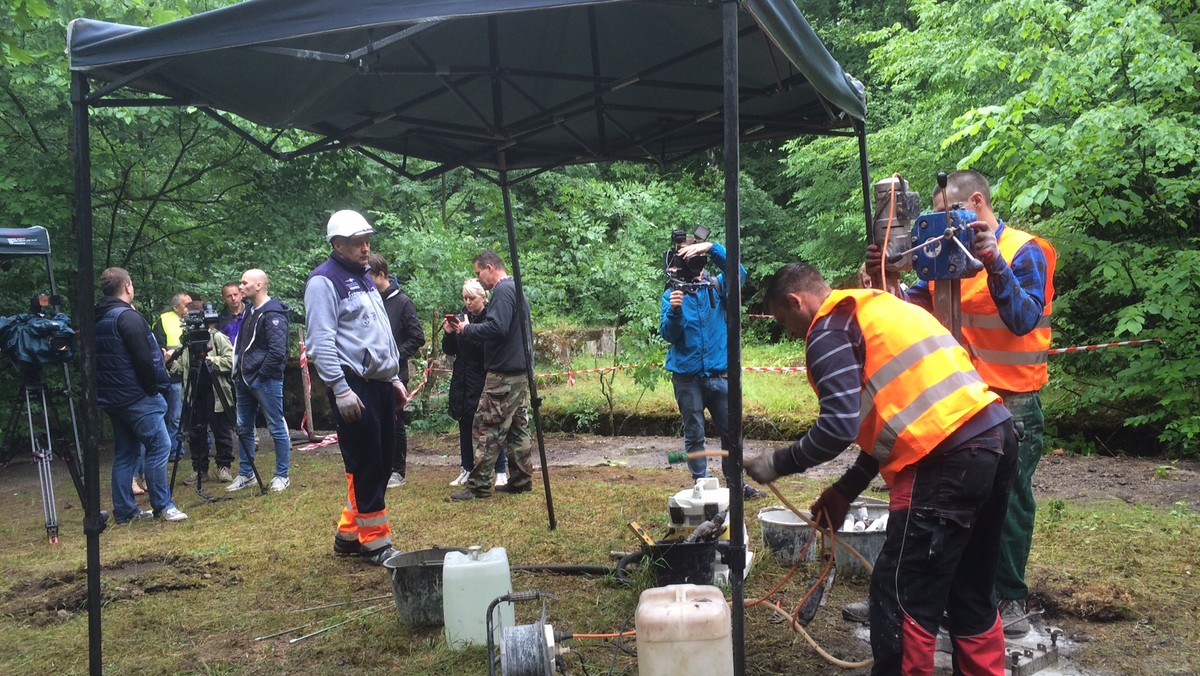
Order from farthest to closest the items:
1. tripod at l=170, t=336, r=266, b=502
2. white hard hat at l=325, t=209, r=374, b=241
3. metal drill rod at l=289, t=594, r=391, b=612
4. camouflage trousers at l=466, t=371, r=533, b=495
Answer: tripod at l=170, t=336, r=266, b=502 < camouflage trousers at l=466, t=371, r=533, b=495 < white hard hat at l=325, t=209, r=374, b=241 < metal drill rod at l=289, t=594, r=391, b=612

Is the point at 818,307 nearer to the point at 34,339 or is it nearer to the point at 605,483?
the point at 605,483

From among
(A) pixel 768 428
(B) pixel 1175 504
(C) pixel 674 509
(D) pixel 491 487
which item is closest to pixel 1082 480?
(B) pixel 1175 504

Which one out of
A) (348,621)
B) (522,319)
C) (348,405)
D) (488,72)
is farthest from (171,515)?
(488,72)

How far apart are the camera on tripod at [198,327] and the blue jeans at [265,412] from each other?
1.50ft

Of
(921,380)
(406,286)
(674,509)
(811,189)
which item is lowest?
(674,509)

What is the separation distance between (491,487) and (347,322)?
250 centimetres

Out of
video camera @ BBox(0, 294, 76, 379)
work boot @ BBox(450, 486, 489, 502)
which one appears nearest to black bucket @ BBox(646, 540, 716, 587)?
work boot @ BBox(450, 486, 489, 502)

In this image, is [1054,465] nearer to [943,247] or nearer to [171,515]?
[943,247]

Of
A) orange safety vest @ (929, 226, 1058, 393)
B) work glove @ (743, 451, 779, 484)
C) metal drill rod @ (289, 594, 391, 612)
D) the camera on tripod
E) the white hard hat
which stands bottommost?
metal drill rod @ (289, 594, 391, 612)

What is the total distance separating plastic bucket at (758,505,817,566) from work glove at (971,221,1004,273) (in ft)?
6.24

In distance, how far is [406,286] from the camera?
10430 mm

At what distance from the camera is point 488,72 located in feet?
14.5

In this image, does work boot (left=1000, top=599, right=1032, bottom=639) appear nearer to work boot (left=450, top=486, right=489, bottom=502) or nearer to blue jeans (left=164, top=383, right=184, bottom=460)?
work boot (left=450, top=486, right=489, bottom=502)

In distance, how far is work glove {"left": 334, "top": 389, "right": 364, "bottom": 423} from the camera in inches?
174
